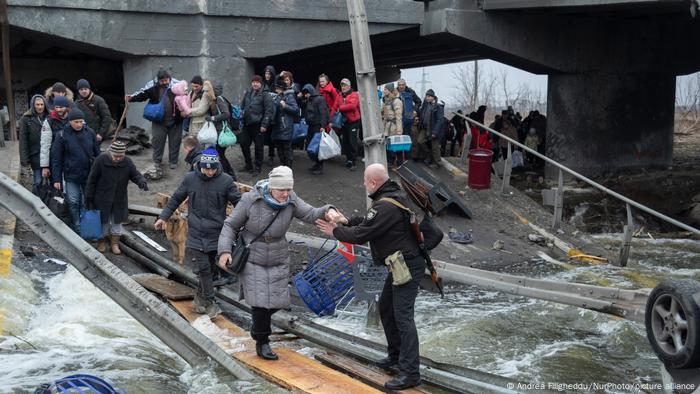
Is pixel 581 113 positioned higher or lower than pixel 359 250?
higher

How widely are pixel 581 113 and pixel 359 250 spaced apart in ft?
44.0

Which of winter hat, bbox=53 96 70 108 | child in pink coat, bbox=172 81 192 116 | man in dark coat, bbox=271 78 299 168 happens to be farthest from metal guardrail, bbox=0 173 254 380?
man in dark coat, bbox=271 78 299 168

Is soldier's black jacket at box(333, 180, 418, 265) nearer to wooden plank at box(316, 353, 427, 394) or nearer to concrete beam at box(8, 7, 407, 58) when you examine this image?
wooden plank at box(316, 353, 427, 394)

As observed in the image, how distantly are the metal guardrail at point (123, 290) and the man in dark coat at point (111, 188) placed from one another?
10.8 feet

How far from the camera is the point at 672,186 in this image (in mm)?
19031

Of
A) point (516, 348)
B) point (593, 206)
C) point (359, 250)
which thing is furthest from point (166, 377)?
point (593, 206)

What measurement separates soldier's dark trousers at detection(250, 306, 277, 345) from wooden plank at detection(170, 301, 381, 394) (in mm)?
191

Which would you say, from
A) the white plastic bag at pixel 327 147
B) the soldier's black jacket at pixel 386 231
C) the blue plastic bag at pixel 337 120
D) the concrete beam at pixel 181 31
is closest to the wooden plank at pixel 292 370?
the soldier's black jacket at pixel 386 231

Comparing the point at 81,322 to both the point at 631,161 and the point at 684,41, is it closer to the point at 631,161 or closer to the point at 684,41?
the point at 631,161

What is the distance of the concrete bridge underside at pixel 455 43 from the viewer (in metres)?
16.3

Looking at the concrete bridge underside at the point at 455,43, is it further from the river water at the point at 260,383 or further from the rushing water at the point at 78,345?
the rushing water at the point at 78,345

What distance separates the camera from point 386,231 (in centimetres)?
607

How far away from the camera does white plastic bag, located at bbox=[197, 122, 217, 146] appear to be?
12.2 metres

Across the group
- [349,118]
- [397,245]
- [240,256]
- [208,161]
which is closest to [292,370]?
[240,256]
